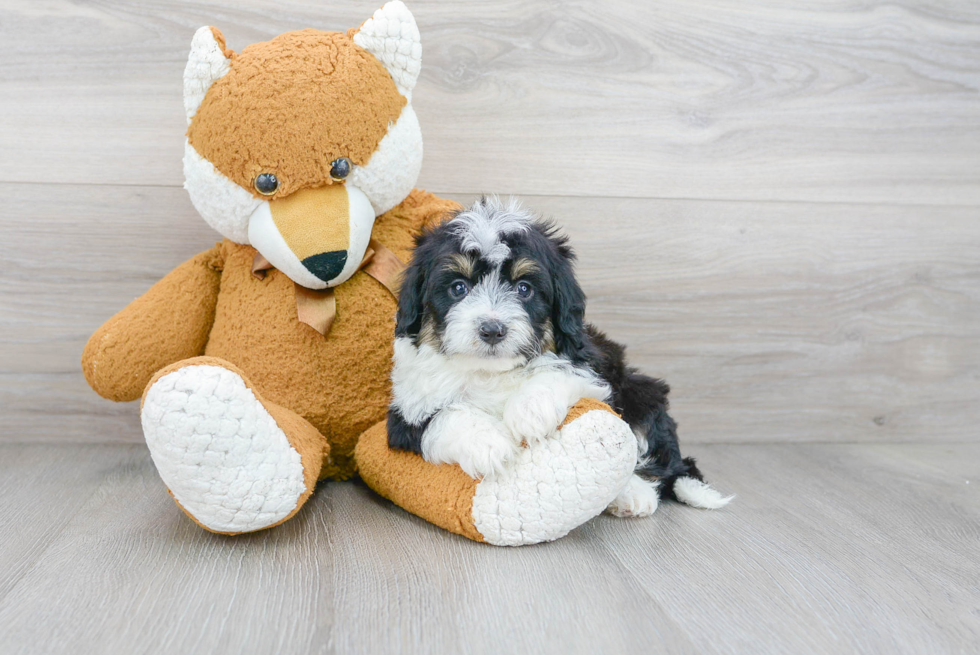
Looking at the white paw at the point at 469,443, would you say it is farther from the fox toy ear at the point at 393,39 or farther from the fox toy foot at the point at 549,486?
the fox toy ear at the point at 393,39

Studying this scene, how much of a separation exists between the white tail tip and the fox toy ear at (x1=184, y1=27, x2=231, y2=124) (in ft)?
4.41

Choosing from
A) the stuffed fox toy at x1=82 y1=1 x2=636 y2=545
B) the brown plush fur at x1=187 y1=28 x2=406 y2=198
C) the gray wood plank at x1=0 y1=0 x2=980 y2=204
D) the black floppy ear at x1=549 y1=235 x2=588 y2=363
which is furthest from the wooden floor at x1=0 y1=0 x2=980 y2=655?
the brown plush fur at x1=187 y1=28 x2=406 y2=198

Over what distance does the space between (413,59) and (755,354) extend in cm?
138

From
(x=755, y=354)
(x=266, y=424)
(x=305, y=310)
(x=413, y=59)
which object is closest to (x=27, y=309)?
(x=305, y=310)

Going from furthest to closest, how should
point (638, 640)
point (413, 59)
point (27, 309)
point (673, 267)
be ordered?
point (673, 267)
point (27, 309)
point (413, 59)
point (638, 640)

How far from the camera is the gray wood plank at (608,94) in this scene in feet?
6.34

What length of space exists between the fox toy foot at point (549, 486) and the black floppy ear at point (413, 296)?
0.94ft

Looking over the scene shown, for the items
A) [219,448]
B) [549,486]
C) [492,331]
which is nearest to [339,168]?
[492,331]

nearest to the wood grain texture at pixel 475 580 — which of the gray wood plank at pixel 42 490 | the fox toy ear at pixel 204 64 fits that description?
the gray wood plank at pixel 42 490

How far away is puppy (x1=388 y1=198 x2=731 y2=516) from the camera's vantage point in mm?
1339

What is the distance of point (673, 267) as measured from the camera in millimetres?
2178

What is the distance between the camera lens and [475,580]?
1.24m

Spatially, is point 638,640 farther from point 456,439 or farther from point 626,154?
point 626,154

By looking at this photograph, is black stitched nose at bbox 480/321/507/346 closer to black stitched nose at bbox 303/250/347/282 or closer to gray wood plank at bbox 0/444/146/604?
black stitched nose at bbox 303/250/347/282
